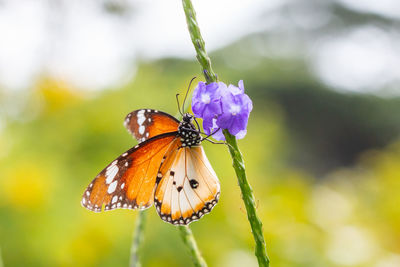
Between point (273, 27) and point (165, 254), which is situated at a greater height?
point (273, 27)

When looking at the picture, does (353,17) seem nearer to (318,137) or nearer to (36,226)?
(318,137)

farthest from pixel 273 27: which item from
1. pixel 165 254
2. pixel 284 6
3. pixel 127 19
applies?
pixel 165 254

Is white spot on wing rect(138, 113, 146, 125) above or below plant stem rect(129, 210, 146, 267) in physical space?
above

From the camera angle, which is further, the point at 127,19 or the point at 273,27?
the point at 273,27

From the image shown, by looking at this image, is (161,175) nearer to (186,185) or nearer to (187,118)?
(186,185)

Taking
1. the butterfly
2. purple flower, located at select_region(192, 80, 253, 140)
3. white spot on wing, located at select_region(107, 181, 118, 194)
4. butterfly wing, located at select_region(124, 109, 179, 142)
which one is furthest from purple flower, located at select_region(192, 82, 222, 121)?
white spot on wing, located at select_region(107, 181, 118, 194)

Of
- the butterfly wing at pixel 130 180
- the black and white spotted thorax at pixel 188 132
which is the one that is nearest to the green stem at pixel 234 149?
the black and white spotted thorax at pixel 188 132

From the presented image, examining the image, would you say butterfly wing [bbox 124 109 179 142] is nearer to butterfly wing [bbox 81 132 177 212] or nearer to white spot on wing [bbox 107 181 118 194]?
butterfly wing [bbox 81 132 177 212]

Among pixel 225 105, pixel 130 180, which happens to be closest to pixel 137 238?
pixel 130 180
